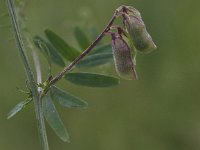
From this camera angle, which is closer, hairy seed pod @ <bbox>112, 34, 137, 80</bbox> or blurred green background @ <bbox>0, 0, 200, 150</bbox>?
hairy seed pod @ <bbox>112, 34, 137, 80</bbox>

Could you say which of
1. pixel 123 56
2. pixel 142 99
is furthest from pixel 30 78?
pixel 142 99

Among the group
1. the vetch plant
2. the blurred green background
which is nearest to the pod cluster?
the vetch plant

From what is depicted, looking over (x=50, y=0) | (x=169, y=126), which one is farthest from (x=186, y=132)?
(x=50, y=0)

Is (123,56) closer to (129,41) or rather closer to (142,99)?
(129,41)

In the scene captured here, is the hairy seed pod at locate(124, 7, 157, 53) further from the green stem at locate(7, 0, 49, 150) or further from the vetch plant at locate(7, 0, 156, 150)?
the green stem at locate(7, 0, 49, 150)

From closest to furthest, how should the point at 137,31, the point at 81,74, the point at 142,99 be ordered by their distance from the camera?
the point at 137,31 → the point at 81,74 → the point at 142,99

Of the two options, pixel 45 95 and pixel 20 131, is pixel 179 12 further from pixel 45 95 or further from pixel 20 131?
pixel 45 95
